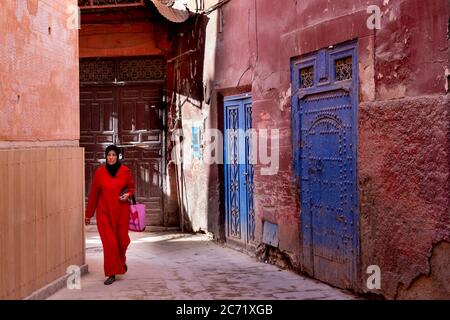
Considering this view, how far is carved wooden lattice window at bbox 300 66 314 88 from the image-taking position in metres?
7.41

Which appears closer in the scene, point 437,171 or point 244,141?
point 437,171

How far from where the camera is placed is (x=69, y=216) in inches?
291

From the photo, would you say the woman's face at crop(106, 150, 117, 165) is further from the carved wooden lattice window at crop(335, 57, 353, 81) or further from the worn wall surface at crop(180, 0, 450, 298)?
the carved wooden lattice window at crop(335, 57, 353, 81)

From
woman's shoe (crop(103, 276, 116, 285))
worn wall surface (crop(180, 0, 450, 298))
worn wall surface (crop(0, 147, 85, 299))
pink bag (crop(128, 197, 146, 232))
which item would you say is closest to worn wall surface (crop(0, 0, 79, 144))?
worn wall surface (crop(0, 147, 85, 299))

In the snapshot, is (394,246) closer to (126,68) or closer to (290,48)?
(290,48)

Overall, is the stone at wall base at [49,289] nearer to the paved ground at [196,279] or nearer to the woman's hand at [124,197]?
the paved ground at [196,279]

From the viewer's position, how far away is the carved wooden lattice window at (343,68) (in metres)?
6.58

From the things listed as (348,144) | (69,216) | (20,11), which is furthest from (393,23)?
(69,216)

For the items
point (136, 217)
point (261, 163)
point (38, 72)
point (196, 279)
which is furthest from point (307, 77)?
point (38, 72)

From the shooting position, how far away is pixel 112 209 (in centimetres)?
759

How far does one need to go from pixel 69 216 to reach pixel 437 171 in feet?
13.0

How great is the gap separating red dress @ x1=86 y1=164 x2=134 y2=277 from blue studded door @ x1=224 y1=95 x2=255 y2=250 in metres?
2.21

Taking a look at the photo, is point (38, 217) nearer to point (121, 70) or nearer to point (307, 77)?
point (307, 77)

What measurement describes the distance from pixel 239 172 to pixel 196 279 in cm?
247
